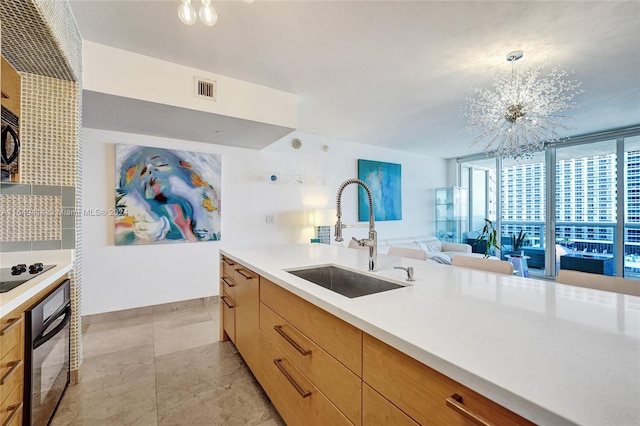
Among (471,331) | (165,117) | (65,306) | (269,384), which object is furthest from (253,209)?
(471,331)

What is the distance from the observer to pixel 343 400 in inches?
38.4

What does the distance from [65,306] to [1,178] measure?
2.86 ft

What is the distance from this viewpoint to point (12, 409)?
117 centimetres

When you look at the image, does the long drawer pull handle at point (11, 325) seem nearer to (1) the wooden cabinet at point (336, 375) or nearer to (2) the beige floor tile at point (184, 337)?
(1) the wooden cabinet at point (336, 375)

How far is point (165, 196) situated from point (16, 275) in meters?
1.98

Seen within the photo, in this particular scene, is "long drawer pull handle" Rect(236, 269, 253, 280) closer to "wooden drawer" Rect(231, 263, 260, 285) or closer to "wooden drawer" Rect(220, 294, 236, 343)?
"wooden drawer" Rect(231, 263, 260, 285)

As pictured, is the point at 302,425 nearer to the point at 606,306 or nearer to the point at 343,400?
the point at 343,400

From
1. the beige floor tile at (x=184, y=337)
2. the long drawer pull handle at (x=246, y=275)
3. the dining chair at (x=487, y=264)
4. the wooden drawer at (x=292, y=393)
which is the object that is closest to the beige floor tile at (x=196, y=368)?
the beige floor tile at (x=184, y=337)

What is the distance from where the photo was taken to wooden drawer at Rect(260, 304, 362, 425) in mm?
935

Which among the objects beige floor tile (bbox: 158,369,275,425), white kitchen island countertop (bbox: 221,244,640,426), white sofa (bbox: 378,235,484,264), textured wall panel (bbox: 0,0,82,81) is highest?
textured wall panel (bbox: 0,0,82,81)

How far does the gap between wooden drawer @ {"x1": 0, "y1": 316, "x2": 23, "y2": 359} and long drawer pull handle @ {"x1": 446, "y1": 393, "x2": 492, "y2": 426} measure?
5.09 feet

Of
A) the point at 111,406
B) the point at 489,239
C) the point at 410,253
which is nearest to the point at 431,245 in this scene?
the point at 489,239

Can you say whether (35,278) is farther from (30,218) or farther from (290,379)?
(290,379)

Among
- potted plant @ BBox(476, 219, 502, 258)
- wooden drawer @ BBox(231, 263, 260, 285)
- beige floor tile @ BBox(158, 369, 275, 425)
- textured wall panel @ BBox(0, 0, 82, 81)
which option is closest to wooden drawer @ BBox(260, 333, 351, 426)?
beige floor tile @ BBox(158, 369, 275, 425)
